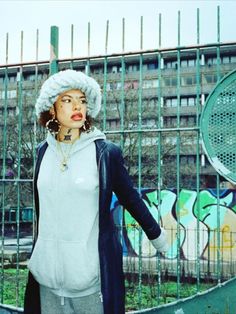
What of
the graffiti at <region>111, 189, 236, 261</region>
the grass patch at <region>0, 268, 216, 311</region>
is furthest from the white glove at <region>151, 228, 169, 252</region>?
the graffiti at <region>111, 189, 236, 261</region>

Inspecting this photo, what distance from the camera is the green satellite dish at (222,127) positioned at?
242 cm

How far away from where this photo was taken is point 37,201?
6.05 feet

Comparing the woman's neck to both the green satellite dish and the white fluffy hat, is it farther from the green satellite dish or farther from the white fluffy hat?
the green satellite dish

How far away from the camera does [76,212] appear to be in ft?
5.51

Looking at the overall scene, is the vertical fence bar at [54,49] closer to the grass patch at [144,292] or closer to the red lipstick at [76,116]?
the red lipstick at [76,116]

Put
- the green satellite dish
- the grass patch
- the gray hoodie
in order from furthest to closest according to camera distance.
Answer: the grass patch < the green satellite dish < the gray hoodie

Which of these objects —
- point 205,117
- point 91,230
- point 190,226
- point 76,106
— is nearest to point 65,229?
point 91,230

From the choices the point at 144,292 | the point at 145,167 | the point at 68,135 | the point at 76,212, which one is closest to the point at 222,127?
the point at 68,135

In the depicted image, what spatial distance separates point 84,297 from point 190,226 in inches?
311

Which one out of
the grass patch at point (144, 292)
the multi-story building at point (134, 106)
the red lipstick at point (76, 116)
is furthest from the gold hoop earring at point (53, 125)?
the grass patch at point (144, 292)

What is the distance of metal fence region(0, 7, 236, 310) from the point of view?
8.59 feet

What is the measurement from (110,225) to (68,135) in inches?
17.4

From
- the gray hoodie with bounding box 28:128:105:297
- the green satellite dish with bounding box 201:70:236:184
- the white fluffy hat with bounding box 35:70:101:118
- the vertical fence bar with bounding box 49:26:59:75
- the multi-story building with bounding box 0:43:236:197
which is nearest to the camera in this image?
the gray hoodie with bounding box 28:128:105:297

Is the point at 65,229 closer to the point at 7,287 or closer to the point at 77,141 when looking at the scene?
the point at 77,141
